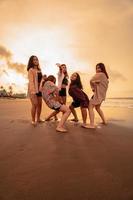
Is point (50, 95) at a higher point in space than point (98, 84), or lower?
lower

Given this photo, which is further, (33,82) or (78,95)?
(33,82)

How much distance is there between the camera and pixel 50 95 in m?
6.57

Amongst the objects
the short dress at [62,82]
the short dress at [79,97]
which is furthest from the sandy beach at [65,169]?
the short dress at [62,82]

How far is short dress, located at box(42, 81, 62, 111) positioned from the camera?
644 centimetres

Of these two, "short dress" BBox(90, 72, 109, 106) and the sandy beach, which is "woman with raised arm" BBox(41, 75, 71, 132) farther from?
the sandy beach

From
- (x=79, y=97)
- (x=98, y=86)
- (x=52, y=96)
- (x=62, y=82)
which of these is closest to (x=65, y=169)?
(x=52, y=96)

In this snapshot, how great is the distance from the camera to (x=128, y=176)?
8.86 ft

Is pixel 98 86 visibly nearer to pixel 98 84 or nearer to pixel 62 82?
pixel 98 84

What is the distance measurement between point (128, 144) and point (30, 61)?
13.8ft

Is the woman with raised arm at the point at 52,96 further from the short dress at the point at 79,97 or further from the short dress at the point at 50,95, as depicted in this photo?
the short dress at the point at 79,97

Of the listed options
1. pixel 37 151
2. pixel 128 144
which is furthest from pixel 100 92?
pixel 37 151

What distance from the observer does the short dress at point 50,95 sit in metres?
6.44

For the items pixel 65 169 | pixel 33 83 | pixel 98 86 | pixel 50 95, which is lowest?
pixel 65 169

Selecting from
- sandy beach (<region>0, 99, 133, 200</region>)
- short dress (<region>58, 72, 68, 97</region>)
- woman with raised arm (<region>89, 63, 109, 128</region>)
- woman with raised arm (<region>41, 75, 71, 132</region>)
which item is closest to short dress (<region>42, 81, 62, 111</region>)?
woman with raised arm (<region>41, 75, 71, 132</region>)
